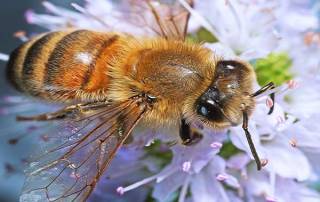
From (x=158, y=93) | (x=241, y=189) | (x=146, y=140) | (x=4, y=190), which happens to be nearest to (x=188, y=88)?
(x=158, y=93)

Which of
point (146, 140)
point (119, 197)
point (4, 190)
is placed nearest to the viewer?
point (146, 140)

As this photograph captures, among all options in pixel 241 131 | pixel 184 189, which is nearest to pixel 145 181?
pixel 184 189

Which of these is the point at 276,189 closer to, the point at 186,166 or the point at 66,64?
the point at 186,166

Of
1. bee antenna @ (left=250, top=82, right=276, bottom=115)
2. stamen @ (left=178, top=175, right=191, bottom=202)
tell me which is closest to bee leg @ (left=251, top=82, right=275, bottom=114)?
bee antenna @ (left=250, top=82, right=276, bottom=115)

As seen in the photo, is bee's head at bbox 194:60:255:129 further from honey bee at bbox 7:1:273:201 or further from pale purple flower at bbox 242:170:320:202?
pale purple flower at bbox 242:170:320:202

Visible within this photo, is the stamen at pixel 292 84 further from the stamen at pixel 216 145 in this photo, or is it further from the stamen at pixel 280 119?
the stamen at pixel 216 145

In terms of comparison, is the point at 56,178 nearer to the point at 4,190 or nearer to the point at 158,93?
the point at 158,93

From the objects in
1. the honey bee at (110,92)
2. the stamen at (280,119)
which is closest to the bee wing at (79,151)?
the honey bee at (110,92)

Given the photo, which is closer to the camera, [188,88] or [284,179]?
[188,88]
